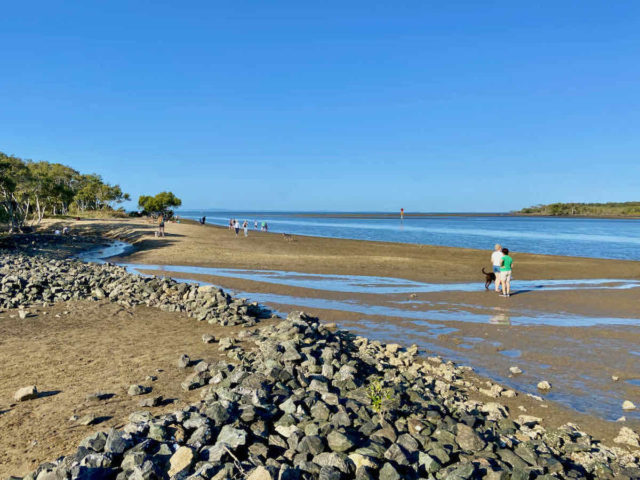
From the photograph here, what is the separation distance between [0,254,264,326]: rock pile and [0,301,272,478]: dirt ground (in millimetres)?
545

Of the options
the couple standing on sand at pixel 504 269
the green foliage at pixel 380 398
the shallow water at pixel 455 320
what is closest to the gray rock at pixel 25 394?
the green foliage at pixel 380 398

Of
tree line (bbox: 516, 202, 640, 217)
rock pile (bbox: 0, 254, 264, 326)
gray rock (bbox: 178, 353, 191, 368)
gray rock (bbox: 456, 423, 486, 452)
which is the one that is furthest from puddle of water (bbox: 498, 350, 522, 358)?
tree line (bbox: 516, 202, 640, 217)

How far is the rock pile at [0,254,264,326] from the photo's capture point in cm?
1232

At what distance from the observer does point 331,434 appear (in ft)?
15.7

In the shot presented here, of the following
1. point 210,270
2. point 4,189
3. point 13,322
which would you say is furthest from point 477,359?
point 4,189

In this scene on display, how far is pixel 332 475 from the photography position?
403 cm

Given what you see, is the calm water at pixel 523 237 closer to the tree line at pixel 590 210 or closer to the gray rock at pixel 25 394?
the gray rock at pixel 25 394

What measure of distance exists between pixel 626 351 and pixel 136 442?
35.5 ft

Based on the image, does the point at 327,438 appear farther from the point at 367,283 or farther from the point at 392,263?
the point at 392,263

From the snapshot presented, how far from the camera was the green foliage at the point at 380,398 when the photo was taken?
5.73 meters

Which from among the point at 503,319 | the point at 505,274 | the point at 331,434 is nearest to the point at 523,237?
the point at 505,274

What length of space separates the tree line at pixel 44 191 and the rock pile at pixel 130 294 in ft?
92.6

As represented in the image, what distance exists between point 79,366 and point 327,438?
554cm

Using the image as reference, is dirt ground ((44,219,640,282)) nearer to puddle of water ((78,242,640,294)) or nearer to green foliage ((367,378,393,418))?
puddle of water ((78,242,640,294))
